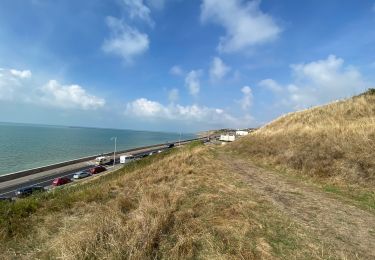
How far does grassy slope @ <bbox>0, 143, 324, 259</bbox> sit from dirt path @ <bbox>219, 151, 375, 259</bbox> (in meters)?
0.46

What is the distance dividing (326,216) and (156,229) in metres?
4.58

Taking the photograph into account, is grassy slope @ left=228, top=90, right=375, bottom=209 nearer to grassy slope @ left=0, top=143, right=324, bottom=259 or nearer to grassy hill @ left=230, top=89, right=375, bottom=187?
grassy hill @ left=230, top=89, right=375, bottom=187

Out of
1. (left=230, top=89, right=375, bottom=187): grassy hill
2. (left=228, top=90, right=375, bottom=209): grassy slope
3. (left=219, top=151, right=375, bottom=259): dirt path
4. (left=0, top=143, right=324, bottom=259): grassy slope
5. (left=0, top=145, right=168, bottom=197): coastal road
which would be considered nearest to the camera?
(left=0, top=143, right=324, bottom=259): grassy slope

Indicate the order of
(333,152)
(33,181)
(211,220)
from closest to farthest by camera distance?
1. (211,220)
2. (333,152)
3. (33,181)

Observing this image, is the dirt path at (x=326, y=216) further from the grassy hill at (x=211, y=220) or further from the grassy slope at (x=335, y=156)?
the grassy slope at (x=335, y=156)

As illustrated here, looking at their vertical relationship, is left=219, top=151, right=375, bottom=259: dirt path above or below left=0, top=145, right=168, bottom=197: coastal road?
above

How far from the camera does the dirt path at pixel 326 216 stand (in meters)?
5.15

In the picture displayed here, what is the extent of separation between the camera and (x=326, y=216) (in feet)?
22.9

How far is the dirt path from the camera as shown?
515 cm

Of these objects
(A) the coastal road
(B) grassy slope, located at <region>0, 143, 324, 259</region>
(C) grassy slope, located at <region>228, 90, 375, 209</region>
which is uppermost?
(C) grassy slope, located at <region>228, 90, 375, 209</region>

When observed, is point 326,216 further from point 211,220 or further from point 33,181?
point 33,181

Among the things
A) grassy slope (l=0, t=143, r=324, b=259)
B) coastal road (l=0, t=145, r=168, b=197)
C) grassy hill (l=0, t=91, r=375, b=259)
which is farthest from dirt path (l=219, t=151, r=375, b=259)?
coastal road (l=0, t=145, r=168, b=197)

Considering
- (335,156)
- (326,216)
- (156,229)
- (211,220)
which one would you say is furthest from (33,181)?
(326,216)

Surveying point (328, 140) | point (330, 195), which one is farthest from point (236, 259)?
point (328, 140)
